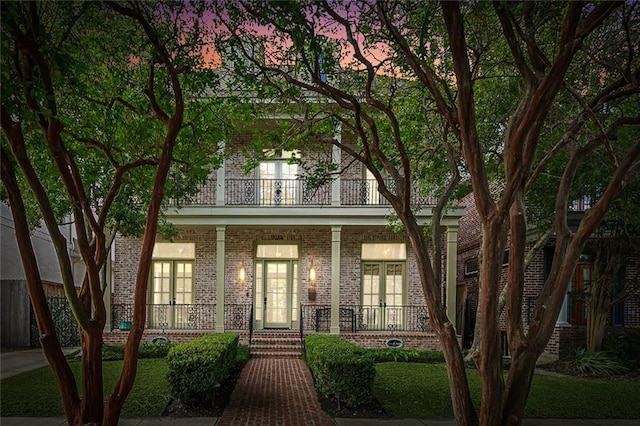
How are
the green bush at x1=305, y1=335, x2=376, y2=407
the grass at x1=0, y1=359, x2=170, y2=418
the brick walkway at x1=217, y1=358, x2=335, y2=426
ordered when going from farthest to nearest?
the green bush at x1=305, y1=335, x2=376, y2=407
the grass at x1=0, y1=359, x2=170, y2=418
the brick walkway at x1=217, y1=358, x2=335, y2=426

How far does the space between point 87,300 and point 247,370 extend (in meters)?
6.42

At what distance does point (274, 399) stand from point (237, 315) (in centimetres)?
758

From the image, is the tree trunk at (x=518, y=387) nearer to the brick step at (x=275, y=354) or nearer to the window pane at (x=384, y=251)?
the brick step at (x=275, y=354)

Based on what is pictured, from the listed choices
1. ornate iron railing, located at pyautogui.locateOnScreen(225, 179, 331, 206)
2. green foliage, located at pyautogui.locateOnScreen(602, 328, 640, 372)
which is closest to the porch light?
ornate iron railing, located at pyautogui.locateOnScreen(225, 179, 331, 206)

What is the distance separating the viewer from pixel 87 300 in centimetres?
599

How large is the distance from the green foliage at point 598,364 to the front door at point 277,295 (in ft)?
26.5

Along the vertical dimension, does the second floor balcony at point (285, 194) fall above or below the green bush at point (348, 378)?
above

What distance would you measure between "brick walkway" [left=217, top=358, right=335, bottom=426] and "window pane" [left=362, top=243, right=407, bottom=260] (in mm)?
5245

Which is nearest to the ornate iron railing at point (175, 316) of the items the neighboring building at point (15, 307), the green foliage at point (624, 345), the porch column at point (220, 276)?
the porch column at point (220, 276)

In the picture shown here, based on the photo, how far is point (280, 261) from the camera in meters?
16.6

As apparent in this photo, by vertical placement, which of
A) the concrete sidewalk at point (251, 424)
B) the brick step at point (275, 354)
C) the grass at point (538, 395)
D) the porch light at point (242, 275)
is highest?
the porch light at point (242, 275)

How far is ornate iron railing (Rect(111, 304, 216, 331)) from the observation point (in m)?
16.0

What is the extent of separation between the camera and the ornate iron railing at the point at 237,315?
632 inches

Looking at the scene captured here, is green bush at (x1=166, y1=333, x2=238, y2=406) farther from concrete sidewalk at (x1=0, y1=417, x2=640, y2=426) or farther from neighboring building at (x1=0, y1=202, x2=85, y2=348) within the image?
neighboring building at (x1=0, y1=202, x2=85, y2=348)
